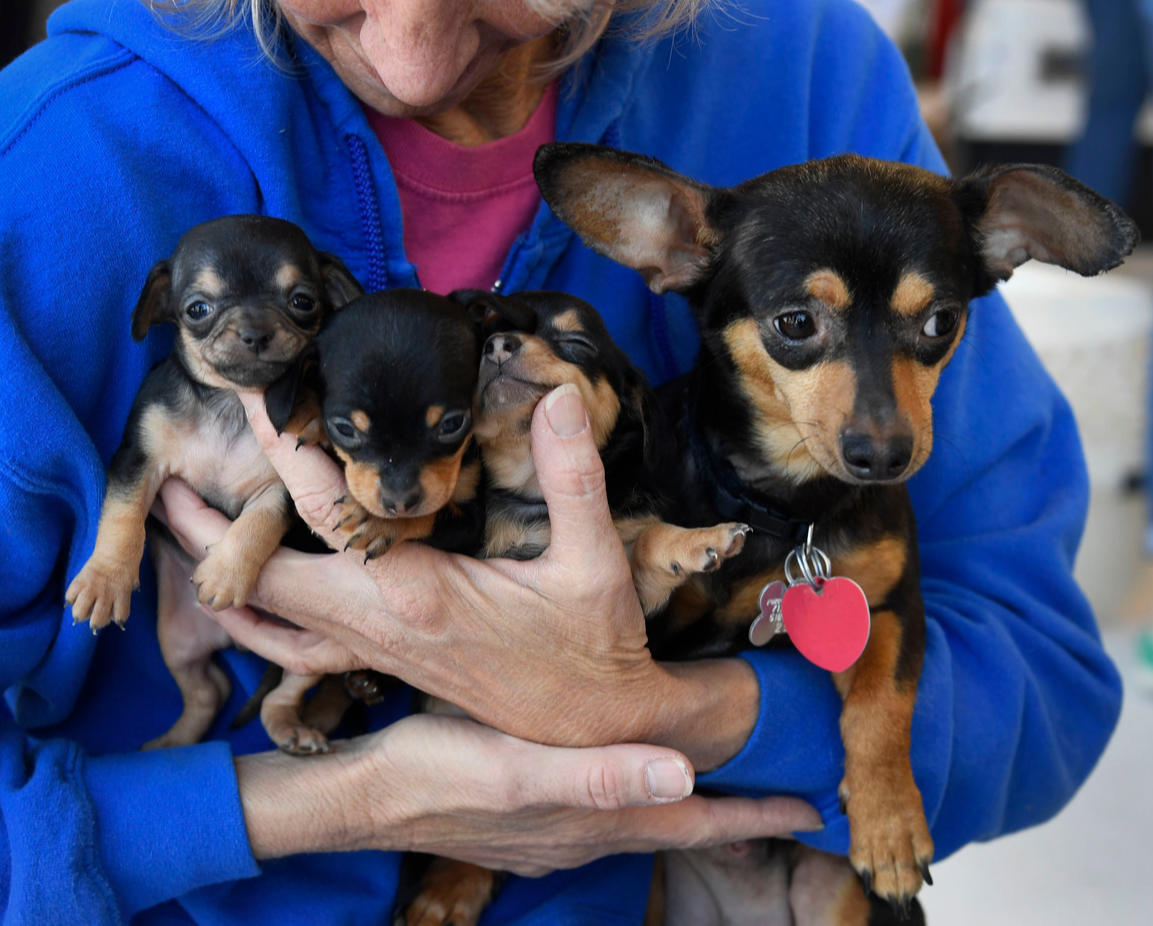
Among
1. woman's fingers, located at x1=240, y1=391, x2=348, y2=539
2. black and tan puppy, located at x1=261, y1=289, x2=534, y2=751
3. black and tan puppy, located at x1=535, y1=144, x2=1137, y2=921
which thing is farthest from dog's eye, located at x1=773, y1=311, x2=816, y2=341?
woman's fingers, located at x1=240, y1=391, x2=348, y2=539

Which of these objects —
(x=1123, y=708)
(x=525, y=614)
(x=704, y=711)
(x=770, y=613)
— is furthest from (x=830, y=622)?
(x=1123, y=708)

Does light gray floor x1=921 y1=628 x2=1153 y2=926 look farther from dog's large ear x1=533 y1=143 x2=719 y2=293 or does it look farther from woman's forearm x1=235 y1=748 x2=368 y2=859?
dog's large ear x1=533 y1=143 x2=719 y2=293

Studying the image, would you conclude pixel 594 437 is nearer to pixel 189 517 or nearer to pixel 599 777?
pixel 599 777

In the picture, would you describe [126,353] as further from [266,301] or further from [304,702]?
[304,702]

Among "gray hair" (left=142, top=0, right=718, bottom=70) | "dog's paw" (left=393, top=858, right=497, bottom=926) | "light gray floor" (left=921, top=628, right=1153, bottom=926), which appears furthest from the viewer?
"light gray floor" (left=921, top=628, right=1153, bottom=926)

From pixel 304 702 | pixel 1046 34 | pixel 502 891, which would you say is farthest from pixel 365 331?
pixel 1046 34

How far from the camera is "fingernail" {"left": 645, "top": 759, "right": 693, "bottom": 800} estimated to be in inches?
55.2

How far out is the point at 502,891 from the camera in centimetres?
173

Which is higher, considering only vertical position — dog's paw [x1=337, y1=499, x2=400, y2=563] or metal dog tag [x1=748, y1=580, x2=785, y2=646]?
dog's paw [x1=337, y1=499, x2=400, y2=563]

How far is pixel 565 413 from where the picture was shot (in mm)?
1335

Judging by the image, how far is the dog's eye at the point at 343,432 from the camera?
4.44 feet

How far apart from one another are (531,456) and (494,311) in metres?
0.21

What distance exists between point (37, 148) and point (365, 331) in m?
0.53

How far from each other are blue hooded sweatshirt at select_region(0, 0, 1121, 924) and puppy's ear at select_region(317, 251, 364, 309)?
0.11 m
